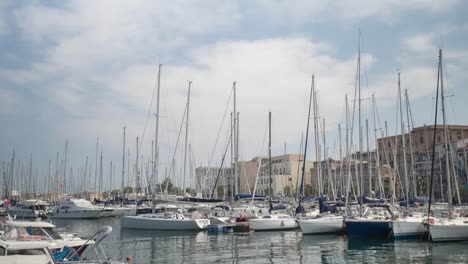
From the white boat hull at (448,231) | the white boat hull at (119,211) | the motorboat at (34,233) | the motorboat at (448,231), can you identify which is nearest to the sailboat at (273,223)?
the motorboat at (448,231)

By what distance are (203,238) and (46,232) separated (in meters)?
19.9

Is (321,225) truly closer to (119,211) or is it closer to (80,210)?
(119,211)

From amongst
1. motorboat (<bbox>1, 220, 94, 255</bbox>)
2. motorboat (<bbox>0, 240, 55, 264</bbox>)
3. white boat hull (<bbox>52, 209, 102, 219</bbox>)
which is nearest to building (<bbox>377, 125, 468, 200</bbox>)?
motorboat (<bbox>1, 220, 94, 255</bbox>)

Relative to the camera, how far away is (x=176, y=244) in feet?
128

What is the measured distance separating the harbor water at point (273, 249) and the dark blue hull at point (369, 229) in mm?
1164

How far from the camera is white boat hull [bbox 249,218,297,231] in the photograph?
4879 cm

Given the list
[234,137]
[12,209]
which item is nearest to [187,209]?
[234,137]

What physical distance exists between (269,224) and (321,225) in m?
6.81

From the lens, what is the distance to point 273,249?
35.2 m

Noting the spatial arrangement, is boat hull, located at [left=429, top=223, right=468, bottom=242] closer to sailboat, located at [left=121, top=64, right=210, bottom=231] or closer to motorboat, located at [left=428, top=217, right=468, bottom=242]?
motorboat, located at [left=428, top=217, right=468, bottom=242]

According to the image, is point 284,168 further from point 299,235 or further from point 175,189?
point 299,235

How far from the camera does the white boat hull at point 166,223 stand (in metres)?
49.6

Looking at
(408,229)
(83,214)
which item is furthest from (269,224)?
(83,214)

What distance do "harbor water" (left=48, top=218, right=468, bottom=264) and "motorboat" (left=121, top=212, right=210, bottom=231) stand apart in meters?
3.92
